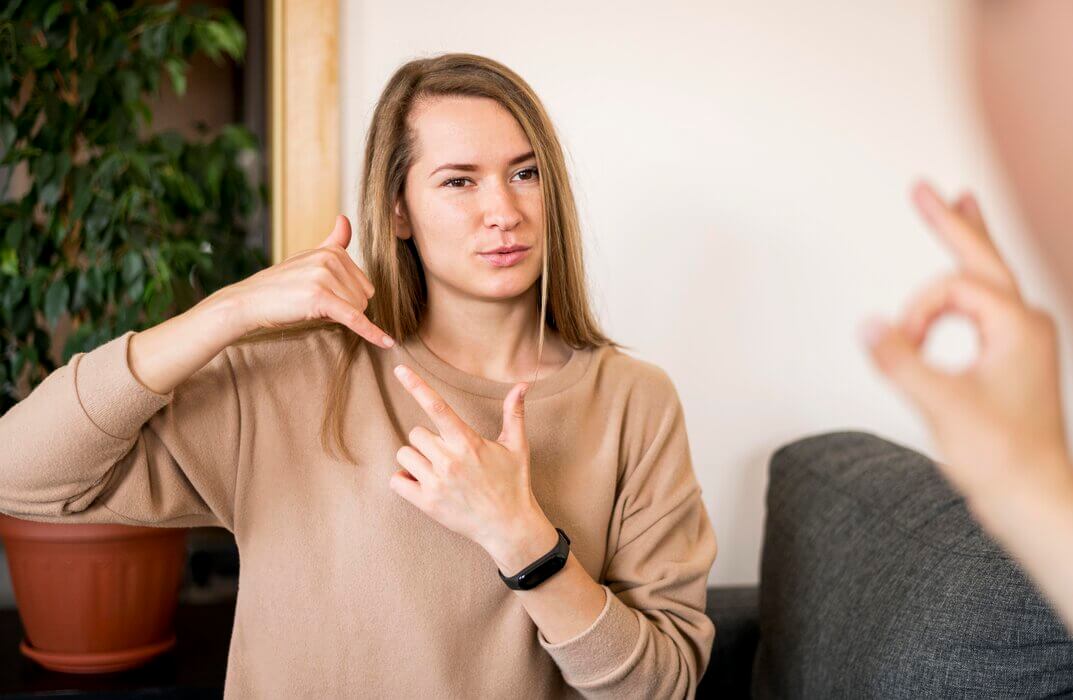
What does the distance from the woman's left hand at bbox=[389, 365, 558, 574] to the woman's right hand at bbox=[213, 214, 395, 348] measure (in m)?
0.09

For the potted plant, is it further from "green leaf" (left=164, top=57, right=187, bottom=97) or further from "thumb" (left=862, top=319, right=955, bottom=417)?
"thumb" (left=862, top=319, right=955, bottom=417)

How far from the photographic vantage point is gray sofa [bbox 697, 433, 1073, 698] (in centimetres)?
113

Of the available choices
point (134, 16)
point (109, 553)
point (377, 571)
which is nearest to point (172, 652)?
point (109, 553)

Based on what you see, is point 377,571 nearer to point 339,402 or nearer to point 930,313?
point 339,402

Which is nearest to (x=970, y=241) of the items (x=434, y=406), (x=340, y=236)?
(x=434, y=406)

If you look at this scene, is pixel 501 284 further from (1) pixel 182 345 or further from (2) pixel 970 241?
(2) pixel 970 241

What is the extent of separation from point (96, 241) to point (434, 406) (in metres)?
0.79

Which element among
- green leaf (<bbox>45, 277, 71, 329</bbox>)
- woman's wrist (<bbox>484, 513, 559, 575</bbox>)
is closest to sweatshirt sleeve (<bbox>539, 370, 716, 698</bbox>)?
woman's wrist (<bbox>484, 513, 559, 575</bbox>)

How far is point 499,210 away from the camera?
129 centimetres

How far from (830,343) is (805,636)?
64 cm

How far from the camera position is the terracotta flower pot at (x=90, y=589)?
5.20 ft

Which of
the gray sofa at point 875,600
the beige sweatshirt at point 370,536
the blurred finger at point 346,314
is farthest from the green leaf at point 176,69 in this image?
the gray sofa at point 875,600

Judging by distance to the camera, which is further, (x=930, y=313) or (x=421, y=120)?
(x=421, y=120)

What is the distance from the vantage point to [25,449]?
1.15m
